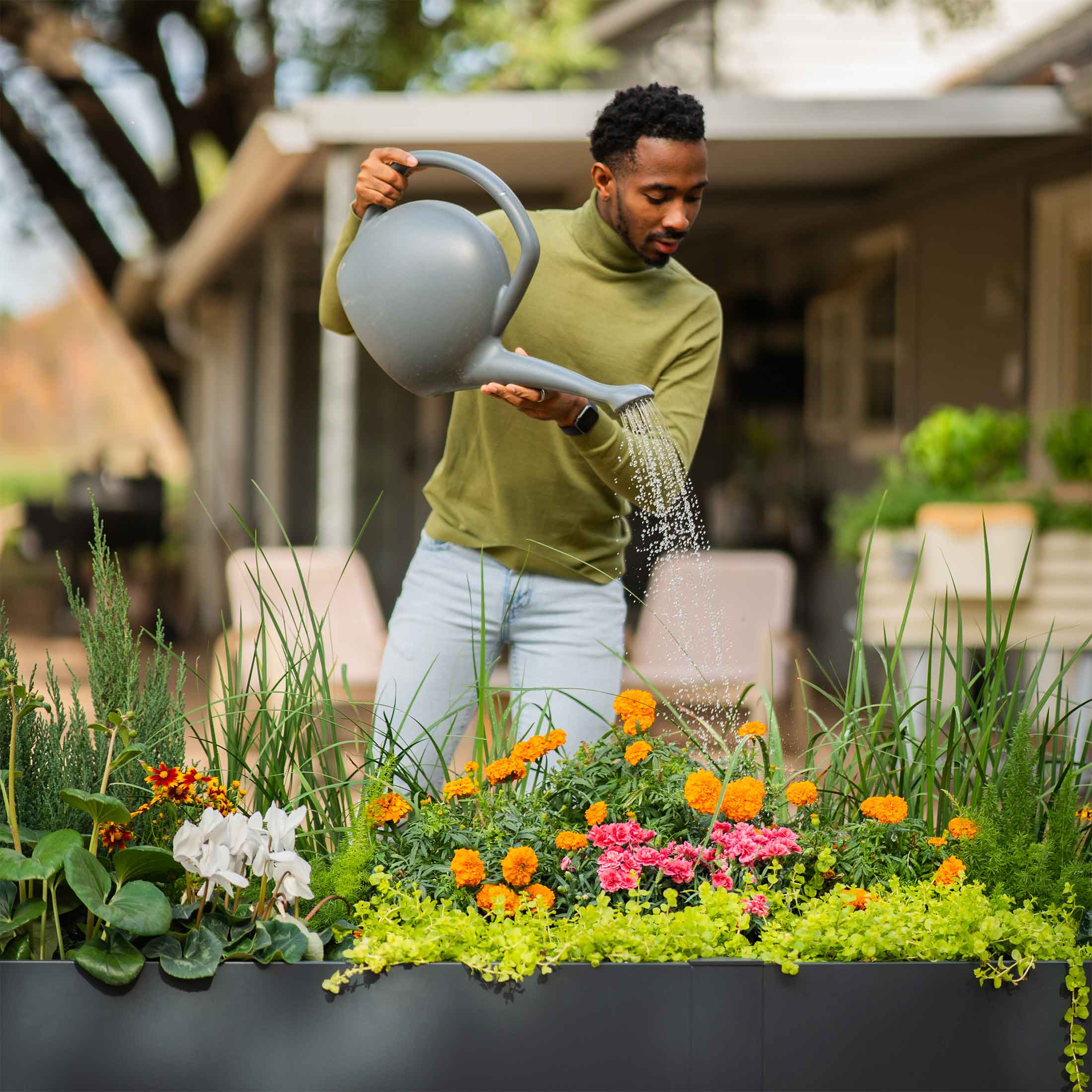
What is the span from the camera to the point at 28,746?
72.2 inches

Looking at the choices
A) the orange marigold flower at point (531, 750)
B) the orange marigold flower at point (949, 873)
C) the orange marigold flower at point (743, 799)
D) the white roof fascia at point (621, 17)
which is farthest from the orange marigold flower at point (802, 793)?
the white roof fascia at point (621, 17)

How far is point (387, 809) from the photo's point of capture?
1.78m

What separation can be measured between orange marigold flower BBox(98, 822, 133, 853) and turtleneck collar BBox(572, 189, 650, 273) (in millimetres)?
1067

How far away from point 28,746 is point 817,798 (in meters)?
1.02

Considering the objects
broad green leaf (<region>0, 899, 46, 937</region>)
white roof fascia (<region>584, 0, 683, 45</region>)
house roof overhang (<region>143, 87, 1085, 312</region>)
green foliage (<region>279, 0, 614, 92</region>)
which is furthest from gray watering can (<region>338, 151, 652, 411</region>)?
green foliage (<region>279, 0, 614, 92</region>)

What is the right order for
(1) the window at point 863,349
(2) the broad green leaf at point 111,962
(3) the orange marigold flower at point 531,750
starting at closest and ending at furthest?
(2) the broad green leaf at point 111,962 < (3) the orange marigold flower at point 531,750 < (1) the window at point 863,349

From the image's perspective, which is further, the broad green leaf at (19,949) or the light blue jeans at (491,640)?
the light blue jeans at (491,640)

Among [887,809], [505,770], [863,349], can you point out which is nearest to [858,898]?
[887,809]

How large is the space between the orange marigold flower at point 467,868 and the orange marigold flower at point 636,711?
0.95 feet

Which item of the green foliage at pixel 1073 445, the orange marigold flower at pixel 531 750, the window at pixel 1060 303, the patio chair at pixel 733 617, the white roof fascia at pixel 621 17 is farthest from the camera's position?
the white roof fascia at pixel 621 17

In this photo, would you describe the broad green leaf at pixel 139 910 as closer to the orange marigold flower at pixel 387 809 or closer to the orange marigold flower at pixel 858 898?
the orange marigold flower at pixel 387 809

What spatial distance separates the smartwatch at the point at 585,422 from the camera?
6.13 ft

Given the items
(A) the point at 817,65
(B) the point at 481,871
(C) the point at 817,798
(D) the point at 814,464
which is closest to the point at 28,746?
(B) the point at 481,871

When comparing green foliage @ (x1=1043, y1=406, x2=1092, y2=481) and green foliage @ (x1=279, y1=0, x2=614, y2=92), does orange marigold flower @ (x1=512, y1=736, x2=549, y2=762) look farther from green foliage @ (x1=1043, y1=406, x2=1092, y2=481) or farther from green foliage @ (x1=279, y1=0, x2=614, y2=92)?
green foliage @ (x1=279, y1=0, x2=614, y2=92)
